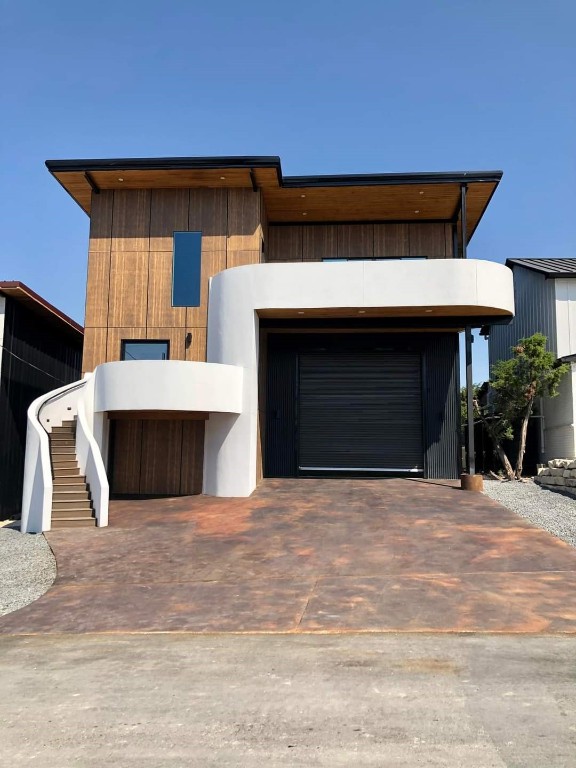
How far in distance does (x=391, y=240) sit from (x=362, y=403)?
5224 mm

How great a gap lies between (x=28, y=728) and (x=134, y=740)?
79 cm

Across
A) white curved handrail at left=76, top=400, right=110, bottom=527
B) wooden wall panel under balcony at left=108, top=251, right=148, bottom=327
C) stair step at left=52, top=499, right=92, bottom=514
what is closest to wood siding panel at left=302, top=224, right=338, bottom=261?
wooden wall panel under balcony at left=108, top=251, right=148, bottom=327

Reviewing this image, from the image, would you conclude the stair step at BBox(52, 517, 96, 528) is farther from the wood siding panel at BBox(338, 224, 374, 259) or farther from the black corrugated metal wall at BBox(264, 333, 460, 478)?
the wood siding panel at BBox(338, 224, 374, 259)

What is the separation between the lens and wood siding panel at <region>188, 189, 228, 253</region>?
1502 cm

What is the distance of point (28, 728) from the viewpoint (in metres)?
3.55

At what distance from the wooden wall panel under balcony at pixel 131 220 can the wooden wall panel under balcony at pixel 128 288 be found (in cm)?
27

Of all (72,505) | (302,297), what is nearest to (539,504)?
(302,297)

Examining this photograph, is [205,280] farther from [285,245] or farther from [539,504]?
[539,504]

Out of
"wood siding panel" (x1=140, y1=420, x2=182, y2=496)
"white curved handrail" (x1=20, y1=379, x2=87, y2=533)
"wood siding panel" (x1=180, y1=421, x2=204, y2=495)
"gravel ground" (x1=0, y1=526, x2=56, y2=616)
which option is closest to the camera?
"gravel ground" (x1=0, y1=526, x2=56, y2=616)

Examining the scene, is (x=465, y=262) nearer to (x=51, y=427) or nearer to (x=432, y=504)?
(x=432, y=504)

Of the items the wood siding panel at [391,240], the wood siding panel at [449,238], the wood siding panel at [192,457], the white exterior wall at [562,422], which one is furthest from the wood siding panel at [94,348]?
the white exterior wall at [562,422]

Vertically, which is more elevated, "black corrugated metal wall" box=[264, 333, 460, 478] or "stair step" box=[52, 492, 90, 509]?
"black corrugated metal wall" box=[264, 333, 460, 478]

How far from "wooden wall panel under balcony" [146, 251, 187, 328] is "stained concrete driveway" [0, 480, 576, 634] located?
5455 mm

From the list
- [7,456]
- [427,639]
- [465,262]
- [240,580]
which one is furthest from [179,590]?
[465,262]
